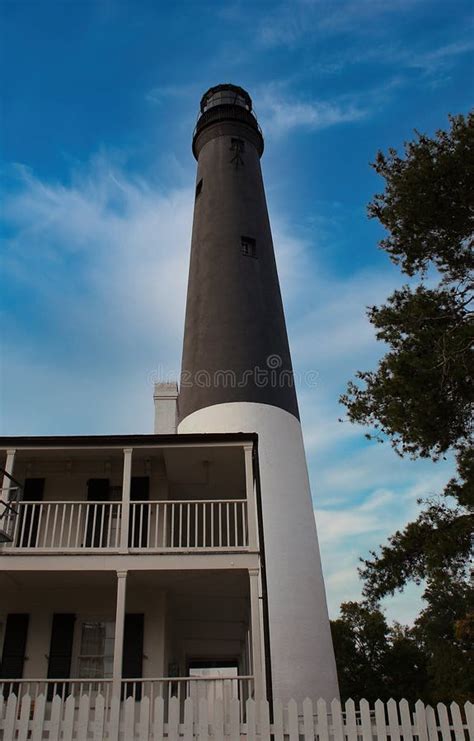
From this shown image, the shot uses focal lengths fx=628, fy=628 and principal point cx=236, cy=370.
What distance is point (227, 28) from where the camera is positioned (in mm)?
18312

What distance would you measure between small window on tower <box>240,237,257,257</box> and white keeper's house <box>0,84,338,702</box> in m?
0.17

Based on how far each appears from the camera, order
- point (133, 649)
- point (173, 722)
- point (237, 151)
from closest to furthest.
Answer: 1. point (173, 722)
2. point (133, 649)
3. point (237, 151)

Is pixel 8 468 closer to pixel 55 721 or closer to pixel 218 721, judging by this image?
pixel 55 721

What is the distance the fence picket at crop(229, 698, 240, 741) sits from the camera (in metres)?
6.83

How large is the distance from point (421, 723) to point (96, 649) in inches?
295

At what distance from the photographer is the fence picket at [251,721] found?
6746mm

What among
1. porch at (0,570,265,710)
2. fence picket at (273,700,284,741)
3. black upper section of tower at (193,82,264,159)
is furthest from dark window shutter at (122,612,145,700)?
black upper section of tower at (193,82,264,159)

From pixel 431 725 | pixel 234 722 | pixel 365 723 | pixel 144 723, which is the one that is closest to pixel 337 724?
pixel 365 723

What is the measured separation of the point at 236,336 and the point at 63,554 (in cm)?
847

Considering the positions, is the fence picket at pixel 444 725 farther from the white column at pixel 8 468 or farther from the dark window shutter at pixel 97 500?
the dark window shutter at pixel 97 500

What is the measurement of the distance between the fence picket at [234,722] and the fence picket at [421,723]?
75.8 inches

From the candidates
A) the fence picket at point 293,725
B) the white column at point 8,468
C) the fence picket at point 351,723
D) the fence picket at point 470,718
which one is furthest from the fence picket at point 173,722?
the white column at point 8,468

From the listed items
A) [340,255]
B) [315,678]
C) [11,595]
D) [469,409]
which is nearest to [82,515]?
[11,595]

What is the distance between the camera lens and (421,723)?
673cm
